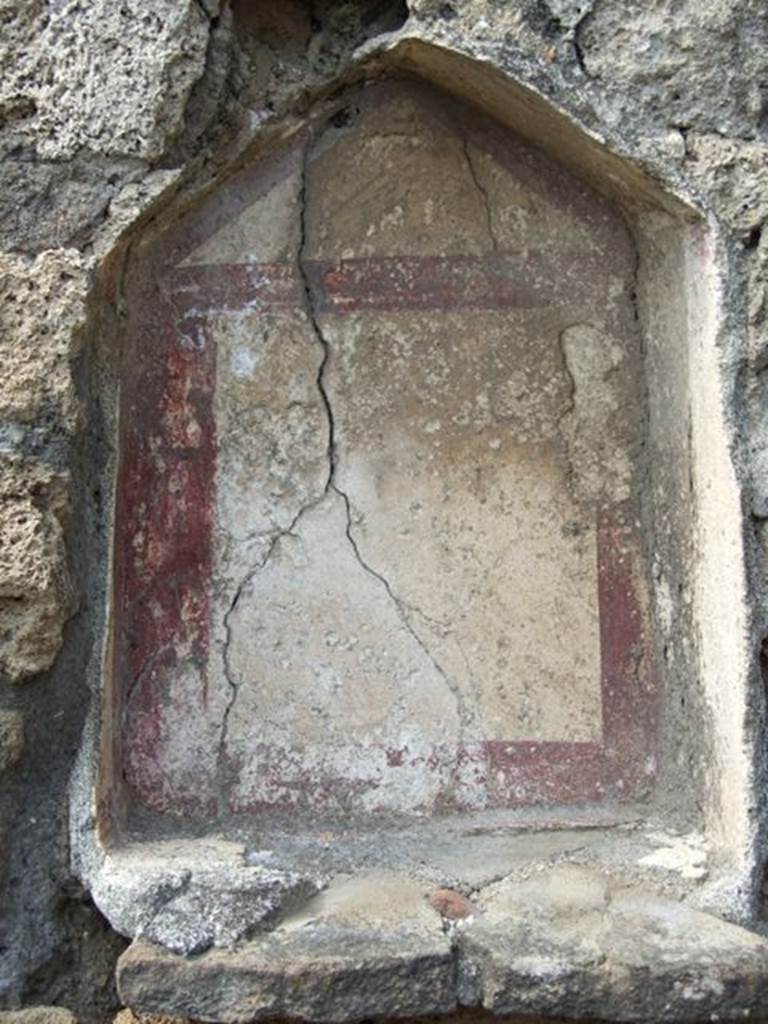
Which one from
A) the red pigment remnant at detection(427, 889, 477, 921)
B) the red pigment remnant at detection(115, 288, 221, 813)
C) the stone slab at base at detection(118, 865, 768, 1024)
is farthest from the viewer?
the red pigment remnant at detection(115, 288, 221, 813)

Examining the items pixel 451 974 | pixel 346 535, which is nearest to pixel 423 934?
pixel 451 974

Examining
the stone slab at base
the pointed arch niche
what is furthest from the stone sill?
the pointed arch niche

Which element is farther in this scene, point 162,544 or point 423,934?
point 162,544

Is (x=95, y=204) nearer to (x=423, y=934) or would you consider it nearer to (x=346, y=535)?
(x=346, y=535)

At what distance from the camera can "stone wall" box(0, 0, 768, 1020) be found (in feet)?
7.09

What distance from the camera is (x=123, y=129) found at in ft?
7.18

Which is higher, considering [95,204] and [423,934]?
[95,204]

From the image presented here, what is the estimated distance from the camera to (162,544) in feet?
7.89

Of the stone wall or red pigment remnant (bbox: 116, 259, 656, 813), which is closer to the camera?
the stone wall

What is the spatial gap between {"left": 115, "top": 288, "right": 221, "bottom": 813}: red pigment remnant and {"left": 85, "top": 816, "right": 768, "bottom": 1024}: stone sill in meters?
0.19

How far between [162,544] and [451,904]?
0.75m

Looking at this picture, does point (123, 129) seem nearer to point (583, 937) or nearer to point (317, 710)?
point (317, 710)

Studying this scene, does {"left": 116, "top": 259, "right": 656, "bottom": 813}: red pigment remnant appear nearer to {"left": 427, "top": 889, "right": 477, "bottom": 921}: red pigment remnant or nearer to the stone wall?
the stone wall

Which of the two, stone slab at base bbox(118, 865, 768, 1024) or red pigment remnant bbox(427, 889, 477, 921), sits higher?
red pigment remnant bbox(427, 889, 477, 921)
